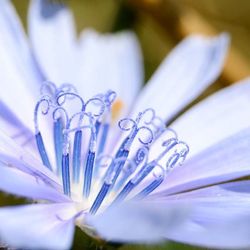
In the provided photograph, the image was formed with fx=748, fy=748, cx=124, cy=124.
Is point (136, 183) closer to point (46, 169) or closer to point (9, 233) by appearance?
point (46, 169)

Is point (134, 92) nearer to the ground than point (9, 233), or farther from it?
farther from it

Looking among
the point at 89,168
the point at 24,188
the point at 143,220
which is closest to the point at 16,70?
the point at 89,168

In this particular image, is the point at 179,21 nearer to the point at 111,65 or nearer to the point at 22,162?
the point at 111,65

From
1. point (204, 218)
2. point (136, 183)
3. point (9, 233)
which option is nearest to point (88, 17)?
point (136, 183)

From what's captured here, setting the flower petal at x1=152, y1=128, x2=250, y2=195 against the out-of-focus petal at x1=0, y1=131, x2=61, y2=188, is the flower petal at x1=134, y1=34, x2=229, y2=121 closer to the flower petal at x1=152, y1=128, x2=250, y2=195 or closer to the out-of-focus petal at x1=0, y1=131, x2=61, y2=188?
the flower petal at x1=152, y1=128, x2=250, y2=195

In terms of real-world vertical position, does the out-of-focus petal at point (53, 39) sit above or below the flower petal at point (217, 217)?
above

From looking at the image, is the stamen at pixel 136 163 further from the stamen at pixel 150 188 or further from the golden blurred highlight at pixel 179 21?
the golden blurred highlight at pixel 179 21

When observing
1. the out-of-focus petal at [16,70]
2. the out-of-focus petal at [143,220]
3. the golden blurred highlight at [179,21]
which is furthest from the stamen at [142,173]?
the golden blurred highlight at [179,21]
